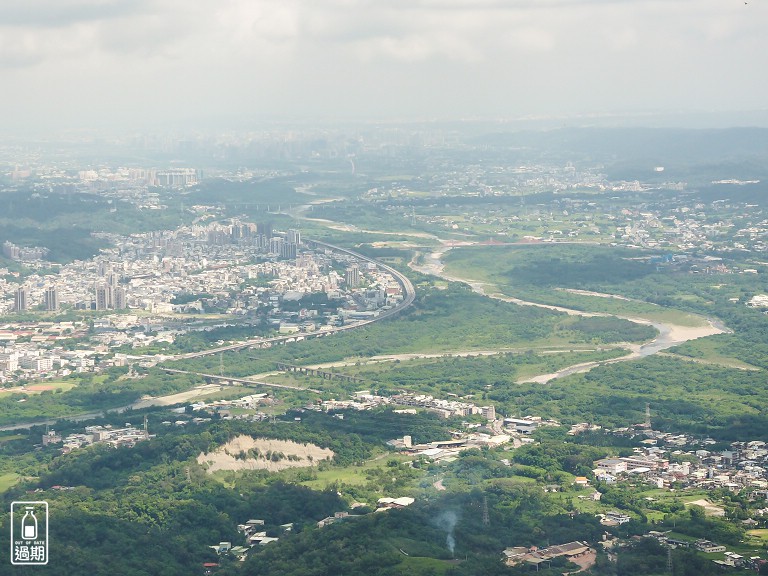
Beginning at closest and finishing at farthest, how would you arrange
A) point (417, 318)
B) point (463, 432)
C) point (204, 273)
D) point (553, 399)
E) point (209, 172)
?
point (463, 432)
point (553, 399)
point (417, 318)
point (204, 273)
point (209, 172)

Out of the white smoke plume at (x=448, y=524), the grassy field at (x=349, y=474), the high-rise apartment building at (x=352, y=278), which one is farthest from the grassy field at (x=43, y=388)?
the high-rise apartment building at (x=352, y=278)

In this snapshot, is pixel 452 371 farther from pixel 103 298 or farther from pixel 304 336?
pixel 103 298

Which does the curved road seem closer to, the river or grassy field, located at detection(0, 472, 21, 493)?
the river

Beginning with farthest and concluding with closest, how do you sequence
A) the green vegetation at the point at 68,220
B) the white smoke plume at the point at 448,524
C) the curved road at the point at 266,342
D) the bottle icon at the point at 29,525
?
the green vegetation at the point at 68,220
the curved road at the point at 266,342
the white smoke plume at the point at 448,524
the bottle icon at the point at 29,525

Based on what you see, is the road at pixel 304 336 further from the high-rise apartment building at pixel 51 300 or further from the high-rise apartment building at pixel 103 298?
the high-rise apartment building at pixel 51 300

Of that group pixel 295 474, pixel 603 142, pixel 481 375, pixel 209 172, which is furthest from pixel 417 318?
pixel 603 142

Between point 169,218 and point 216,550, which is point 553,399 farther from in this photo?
point 169,218
